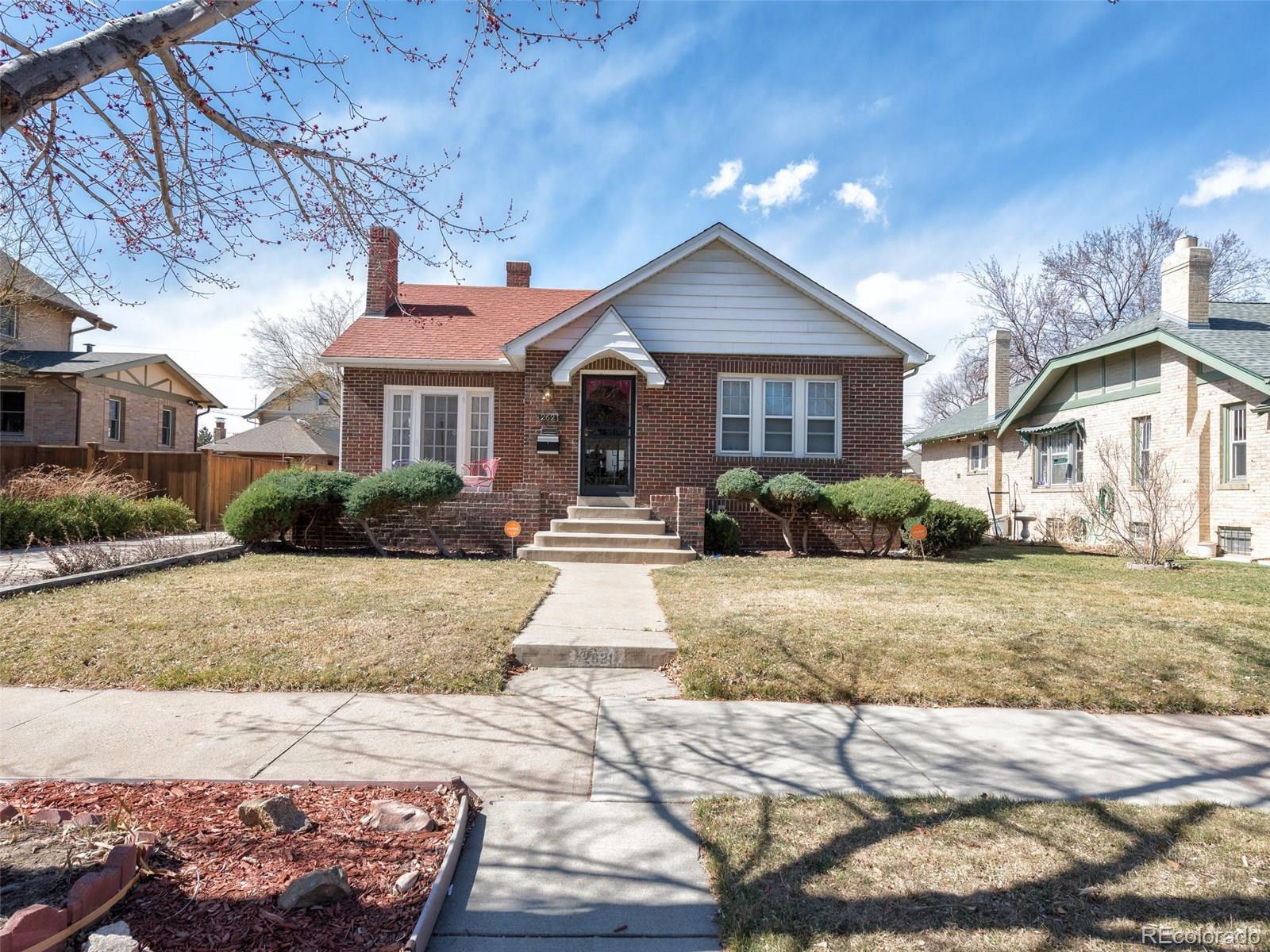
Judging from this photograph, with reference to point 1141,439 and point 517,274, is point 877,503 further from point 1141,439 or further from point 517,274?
point 517,274

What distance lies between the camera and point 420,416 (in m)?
14.3

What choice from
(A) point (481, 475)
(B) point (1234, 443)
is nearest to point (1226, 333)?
(B) point (1234, 443)

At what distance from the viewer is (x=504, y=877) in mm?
2600

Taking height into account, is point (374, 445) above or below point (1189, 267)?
below

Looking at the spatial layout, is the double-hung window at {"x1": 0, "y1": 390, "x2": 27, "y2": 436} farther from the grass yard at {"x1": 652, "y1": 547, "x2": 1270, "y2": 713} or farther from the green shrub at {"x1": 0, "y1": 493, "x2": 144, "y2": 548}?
the grass yard at {"x1": 652, "y1": 547, "x2": 1270, "y2": 713}

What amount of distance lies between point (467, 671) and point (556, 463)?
8.48 meters

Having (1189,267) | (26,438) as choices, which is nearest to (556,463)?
(1189,267)

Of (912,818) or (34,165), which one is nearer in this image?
→ (912,818)

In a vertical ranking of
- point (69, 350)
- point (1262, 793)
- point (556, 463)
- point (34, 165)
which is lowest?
point (1262, 793)

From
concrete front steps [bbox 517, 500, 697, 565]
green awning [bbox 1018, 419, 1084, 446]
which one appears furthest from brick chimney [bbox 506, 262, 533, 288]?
green awning [bbox 1018, 419, 1084, 446]

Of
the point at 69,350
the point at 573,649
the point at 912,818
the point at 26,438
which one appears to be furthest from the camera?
the point at 69,350

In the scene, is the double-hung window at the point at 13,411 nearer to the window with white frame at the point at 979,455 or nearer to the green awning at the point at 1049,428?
the green awning at the point at 1049,428

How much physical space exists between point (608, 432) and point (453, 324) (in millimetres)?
4838

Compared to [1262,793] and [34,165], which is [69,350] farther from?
[1262,793]
